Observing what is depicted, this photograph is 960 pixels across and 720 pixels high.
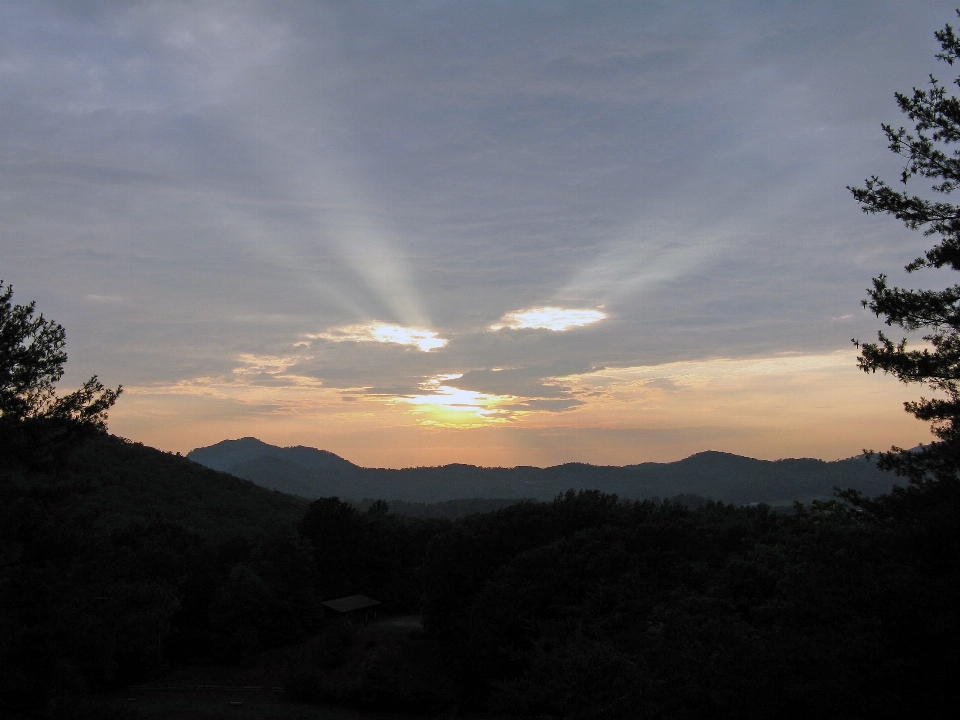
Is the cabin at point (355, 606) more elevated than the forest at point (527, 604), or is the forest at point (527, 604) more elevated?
the forest at point (527, 604)

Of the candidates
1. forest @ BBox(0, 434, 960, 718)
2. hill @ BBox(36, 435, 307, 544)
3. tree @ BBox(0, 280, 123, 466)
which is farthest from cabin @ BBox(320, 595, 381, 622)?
tree @ BBox(0, 280, 123, 466)

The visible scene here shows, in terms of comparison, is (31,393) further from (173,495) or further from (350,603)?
(173,495)

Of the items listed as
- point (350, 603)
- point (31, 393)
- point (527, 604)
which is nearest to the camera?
point (31, 393)

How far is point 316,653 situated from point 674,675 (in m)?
27.8

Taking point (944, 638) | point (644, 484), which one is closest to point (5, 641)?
point (944, 638)

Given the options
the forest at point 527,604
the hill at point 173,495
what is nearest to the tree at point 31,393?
the forest at point 527,604

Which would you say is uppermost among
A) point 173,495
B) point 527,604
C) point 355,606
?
point 173,495

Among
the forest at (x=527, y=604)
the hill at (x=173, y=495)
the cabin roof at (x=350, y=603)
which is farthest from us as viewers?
the hill at (x=173, y=495)

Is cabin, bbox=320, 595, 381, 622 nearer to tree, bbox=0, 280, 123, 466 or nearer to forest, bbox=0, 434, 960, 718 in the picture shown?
forest, bbox=0, 434, 960, 718

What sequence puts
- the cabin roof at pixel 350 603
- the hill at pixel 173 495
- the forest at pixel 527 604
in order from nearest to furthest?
the forest at pixel 527 604
the cabin roof at pixel 350 603
the hill at pixel 173 495

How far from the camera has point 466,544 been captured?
1326 inches

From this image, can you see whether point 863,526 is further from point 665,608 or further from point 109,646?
point 109,646

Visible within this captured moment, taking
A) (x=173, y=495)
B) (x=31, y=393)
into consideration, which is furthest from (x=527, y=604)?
(x=173, y=495)

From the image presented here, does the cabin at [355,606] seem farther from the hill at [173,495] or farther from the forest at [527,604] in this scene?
the hill at [173,495]
